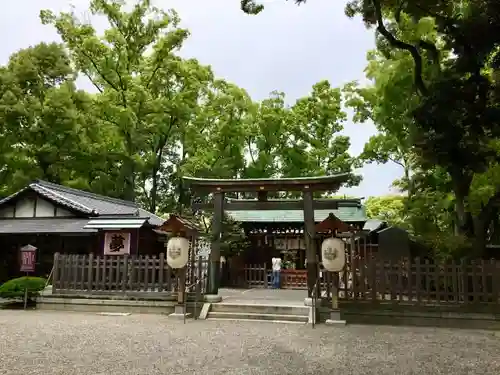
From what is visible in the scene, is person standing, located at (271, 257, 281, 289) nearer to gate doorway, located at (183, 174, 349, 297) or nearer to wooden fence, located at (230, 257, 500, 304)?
gate doorway, located at (183, 174, 349, 297)

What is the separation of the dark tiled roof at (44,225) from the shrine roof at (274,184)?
6135 mm

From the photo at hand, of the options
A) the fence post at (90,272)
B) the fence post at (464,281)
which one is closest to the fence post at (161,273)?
the fence post at (90,272)

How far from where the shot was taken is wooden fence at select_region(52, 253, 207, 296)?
43.0 feet

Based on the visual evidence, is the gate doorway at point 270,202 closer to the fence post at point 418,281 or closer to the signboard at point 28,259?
the fence post at point 418,281

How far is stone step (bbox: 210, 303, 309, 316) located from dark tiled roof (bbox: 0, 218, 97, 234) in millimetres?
7203

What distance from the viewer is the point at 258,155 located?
3130 centimetres

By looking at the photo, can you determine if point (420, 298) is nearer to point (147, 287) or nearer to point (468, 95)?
point (468, 95)

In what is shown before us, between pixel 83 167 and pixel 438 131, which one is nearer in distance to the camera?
pixel 438 131

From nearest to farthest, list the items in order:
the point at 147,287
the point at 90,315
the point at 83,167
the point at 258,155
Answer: the point at 90,315, the point at 147,287, the point at 83,167, the point at 258,155

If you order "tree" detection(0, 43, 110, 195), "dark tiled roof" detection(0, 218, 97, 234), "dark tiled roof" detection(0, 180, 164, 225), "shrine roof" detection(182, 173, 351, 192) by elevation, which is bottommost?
"dark tiled roof" detection(0, 218, 97, 234)

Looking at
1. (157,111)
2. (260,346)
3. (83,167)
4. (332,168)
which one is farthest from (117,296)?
(332,168)

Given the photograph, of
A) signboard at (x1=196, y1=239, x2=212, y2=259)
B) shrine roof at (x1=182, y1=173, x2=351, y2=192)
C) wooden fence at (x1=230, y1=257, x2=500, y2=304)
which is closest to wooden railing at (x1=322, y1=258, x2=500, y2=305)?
wooden fence at (x1=230, y1=257, x2=500, y2=304)

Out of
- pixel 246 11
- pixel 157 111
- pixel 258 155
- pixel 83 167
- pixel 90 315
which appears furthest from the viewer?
pixel 258 155

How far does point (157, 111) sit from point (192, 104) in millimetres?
2656
